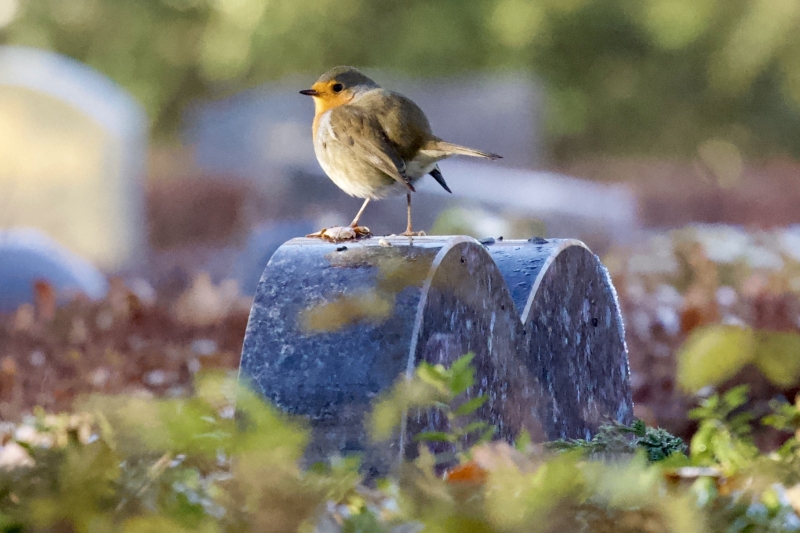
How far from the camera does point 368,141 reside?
10.8 feet

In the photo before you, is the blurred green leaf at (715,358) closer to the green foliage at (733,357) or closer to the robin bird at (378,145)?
the green foliage at (733,357)

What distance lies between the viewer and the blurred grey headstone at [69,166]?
12531mm

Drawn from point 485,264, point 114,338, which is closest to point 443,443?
point 485,264

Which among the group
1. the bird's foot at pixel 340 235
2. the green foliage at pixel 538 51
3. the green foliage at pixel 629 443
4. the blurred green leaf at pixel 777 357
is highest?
the green foliage at pixel 538 51

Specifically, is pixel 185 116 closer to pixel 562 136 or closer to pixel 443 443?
pixel 562 136

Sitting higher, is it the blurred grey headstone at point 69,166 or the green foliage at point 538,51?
the green foliage at point 538,51

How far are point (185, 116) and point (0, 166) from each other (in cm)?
1186

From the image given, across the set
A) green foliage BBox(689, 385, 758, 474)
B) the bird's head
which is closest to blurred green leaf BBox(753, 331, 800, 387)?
green foliage BBox(689, 385, 758, 474)

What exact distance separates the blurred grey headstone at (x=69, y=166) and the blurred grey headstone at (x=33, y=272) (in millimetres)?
4631

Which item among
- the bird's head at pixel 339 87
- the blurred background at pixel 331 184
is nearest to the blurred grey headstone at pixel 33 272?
the blurred background at pixel 331 184

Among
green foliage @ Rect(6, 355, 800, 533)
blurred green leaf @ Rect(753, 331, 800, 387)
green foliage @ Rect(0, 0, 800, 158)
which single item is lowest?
green foliage @ Rect(6, 355, 800, 533)

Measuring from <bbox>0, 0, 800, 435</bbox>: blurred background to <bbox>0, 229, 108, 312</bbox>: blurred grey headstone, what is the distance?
0.7 inches

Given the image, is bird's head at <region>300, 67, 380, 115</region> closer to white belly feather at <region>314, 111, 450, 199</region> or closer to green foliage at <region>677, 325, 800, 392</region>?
white belly feather at <region>314, 111, 450, 199</region>

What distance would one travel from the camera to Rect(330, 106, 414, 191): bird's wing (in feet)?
→ 10.7
